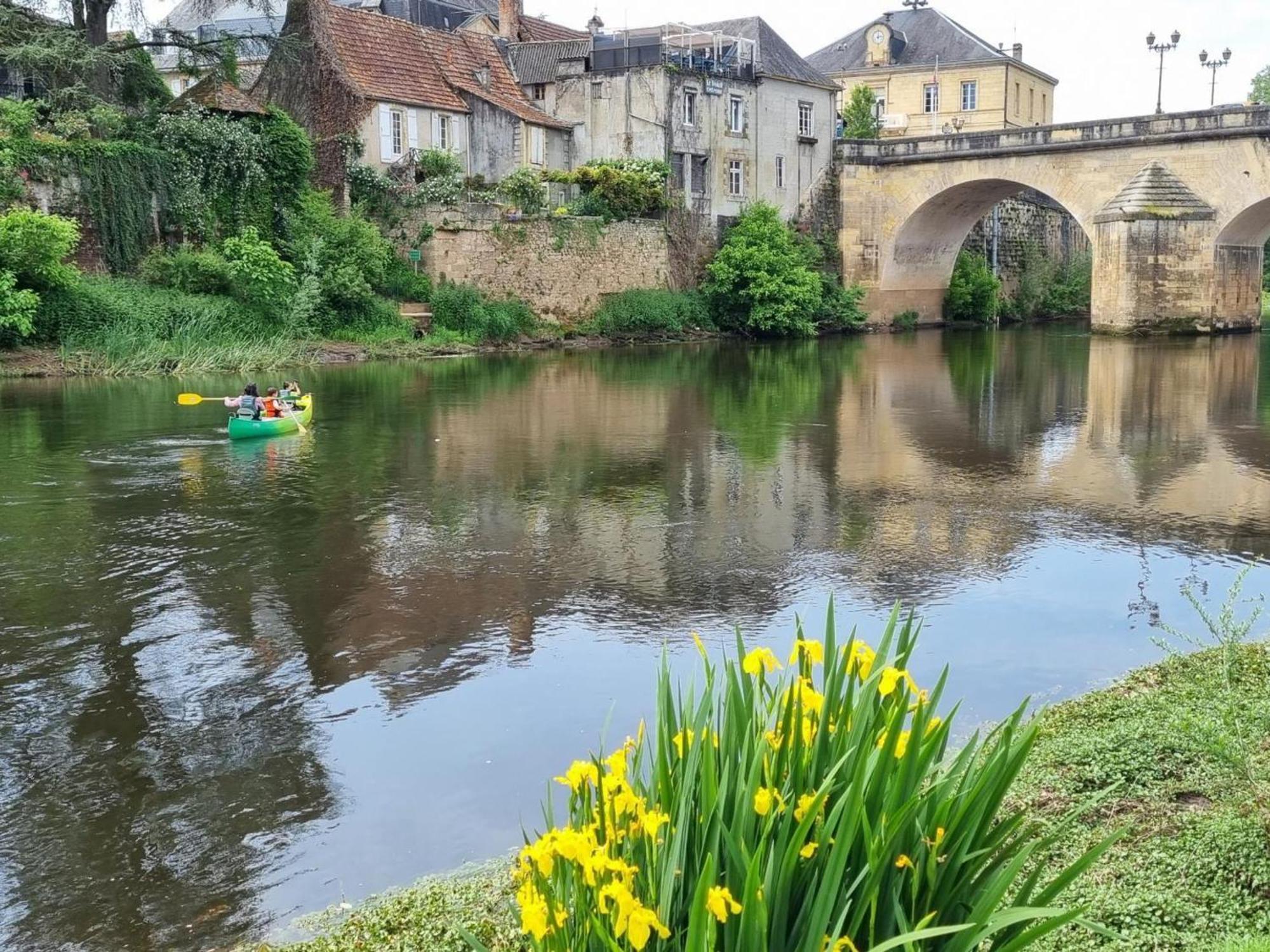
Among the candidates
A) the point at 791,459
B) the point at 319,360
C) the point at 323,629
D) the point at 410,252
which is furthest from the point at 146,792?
the point at 410,252

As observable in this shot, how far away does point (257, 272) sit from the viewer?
32.9 m

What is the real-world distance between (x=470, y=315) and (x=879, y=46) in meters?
33.5

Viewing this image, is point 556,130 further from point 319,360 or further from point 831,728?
point 831,728

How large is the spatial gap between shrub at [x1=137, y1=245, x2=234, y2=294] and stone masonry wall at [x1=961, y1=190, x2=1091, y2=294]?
104 ft

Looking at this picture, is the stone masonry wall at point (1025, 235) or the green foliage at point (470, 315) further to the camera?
the stone masonry wall at point (1025, 235)

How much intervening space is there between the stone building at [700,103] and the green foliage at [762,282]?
189 centimetres

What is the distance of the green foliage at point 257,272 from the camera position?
32.9m

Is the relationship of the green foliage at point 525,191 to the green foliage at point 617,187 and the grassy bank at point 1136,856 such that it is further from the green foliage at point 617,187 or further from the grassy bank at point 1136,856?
the grassy bank at point 1136,856

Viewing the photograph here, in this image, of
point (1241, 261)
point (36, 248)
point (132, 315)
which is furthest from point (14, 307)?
point (1241, 261)

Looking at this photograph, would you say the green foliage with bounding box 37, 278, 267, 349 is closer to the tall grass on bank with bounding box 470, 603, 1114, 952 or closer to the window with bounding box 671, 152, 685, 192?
the window with bounding box 671, 152, 685, 192

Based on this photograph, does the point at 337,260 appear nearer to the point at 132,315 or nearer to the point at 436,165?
the point at 436,165

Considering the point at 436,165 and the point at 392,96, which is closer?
the point at 392,96

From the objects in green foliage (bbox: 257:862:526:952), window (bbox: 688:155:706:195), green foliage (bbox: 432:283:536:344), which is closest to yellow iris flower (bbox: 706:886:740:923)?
green foliage (bbox: 257:862:526:952)

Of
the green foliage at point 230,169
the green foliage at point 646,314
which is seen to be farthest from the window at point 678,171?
the green foliage at point 230,169
